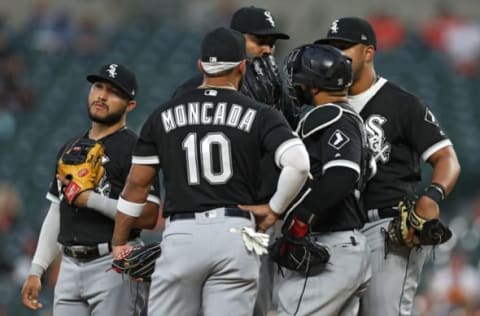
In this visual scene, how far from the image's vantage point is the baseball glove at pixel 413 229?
539 centimetres

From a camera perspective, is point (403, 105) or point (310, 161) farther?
point (403, 105)

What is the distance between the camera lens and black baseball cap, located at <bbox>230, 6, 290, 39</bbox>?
19.1 feet

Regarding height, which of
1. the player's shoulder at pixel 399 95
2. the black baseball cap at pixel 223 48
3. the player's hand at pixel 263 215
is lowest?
the player's hand at pixel 263 215

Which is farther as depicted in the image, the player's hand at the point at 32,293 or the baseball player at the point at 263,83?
the player's hand at the point at 32,293

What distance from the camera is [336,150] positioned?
5.07 meters

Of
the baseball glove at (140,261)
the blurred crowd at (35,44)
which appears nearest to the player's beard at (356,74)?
the baseball glove at (140,261)

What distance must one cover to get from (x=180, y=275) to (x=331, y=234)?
0.75 meters

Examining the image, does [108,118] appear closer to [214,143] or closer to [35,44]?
[214,143]

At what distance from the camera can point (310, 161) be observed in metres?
5.26

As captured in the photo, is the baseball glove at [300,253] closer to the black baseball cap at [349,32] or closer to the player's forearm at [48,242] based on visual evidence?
the black baseball cap at [349,32]

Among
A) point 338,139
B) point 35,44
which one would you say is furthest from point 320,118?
point 35,44

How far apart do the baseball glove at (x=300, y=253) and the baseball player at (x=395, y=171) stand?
0.51 meters

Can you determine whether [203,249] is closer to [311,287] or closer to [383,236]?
[311,287]

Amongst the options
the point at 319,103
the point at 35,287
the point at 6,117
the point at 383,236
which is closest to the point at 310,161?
the point at 319,103
